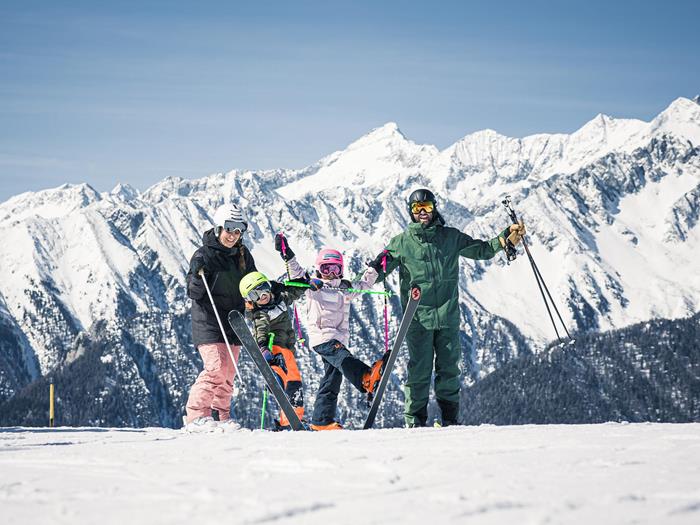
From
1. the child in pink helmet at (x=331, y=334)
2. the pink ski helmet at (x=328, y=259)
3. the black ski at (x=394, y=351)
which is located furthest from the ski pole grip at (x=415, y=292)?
the pink ski helmet at (x=328, y=259)

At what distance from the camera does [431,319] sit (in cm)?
1134

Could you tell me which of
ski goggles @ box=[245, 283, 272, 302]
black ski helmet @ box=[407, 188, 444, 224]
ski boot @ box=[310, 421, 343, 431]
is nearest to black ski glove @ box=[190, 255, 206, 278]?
ski goggles @ box=[245, 283, 272, 302]

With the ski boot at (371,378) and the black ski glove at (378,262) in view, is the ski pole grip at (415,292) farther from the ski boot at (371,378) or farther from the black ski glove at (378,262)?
the ski boot at (371,378)

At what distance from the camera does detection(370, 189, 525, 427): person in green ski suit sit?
1134 centimetres

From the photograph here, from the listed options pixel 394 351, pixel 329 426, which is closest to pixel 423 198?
pixel 394 351

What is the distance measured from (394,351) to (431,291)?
1037 mm

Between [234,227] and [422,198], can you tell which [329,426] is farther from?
[422,198]

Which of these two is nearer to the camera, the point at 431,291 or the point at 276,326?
the point at 276,326

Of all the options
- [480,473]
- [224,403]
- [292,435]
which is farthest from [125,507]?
[224,403]

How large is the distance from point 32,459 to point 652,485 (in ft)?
15.3

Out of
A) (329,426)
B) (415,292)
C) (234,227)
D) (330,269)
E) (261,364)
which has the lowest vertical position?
(329,426)

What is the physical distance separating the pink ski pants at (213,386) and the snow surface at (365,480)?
2.67 metres

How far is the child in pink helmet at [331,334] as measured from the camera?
35.2 feet

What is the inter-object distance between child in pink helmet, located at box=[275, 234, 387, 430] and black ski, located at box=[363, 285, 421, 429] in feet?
0.30
